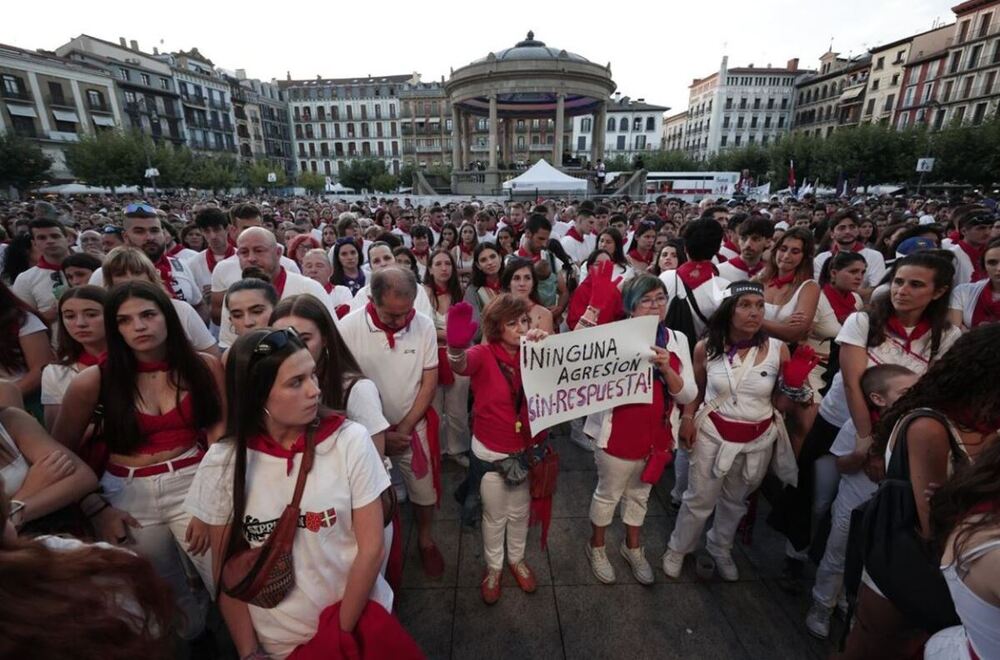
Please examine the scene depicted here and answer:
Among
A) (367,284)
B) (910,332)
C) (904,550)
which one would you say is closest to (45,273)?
(367,284)

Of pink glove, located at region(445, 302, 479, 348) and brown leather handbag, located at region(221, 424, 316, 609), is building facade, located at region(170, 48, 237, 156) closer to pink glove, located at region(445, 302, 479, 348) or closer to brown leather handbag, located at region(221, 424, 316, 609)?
pink glove, located at region(445, 302, 479, 348)

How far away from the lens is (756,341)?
8.96ft

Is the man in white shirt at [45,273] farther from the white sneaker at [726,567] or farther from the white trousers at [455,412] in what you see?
the white sneaker at [726,567]

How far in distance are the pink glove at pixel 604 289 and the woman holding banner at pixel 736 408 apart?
3.48 ft

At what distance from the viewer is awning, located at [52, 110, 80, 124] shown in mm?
39562

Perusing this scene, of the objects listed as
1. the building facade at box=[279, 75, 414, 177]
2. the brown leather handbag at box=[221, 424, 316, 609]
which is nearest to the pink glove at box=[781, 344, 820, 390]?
the brown leather handbag at box=[221, 424, 316, 609]

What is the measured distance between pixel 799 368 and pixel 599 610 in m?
1.94

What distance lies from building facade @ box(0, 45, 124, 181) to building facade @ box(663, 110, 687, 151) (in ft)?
250

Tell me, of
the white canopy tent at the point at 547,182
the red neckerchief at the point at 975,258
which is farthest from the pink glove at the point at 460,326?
the white canopy tent at the point at 547,182

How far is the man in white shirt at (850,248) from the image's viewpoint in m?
4.92

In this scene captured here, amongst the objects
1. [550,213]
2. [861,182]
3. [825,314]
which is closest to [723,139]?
[861,182]

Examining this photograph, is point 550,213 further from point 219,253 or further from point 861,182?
point 861,182

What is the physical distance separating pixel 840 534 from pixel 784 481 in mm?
381

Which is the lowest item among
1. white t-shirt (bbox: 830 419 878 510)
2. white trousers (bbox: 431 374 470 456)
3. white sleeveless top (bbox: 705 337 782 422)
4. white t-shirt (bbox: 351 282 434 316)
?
white trousers (bbox: 431 374 470 456)
